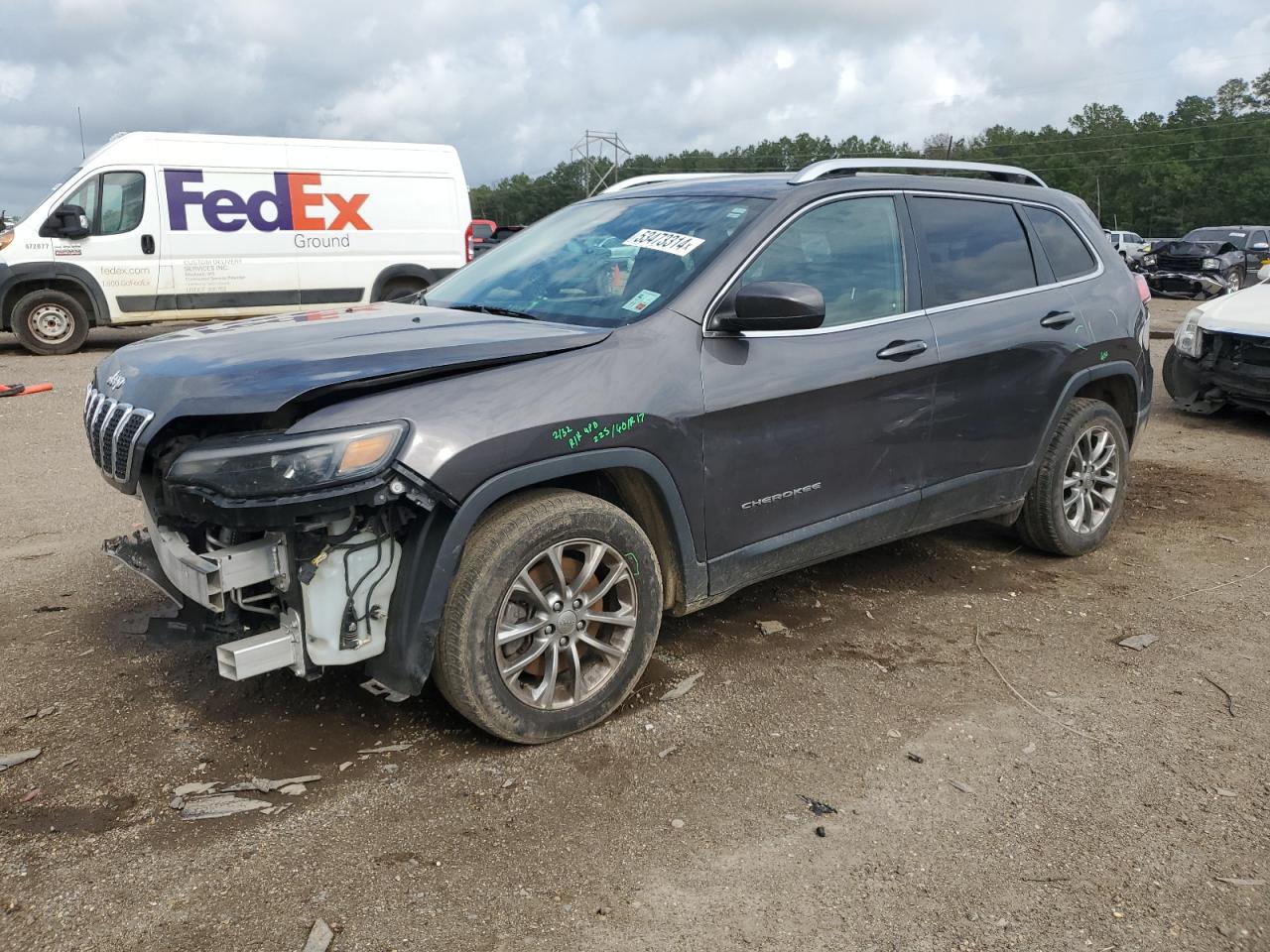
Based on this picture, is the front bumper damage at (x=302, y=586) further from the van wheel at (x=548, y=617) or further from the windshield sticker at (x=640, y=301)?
the windshield sticker at (x=640, y=301)

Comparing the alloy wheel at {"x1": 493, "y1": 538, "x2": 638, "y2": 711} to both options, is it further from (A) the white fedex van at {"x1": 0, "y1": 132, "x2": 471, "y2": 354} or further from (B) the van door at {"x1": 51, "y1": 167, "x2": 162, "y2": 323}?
(B) the van door at {"x1": 51, "y1": 167, "x2": 162, "y2": 323}

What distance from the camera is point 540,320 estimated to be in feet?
12.2

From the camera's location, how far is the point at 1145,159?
3189 inches

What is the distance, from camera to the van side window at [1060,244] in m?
4.96

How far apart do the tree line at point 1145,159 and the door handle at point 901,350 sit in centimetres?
6295

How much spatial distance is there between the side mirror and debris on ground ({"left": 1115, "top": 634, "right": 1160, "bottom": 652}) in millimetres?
1995

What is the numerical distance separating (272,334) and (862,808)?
2380mm

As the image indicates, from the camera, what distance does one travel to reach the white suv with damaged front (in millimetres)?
8328

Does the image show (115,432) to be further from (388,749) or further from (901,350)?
(901,350)

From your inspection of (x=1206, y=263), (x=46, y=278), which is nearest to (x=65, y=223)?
(x=46, y=278)

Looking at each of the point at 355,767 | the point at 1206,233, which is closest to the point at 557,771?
the point at 355,767

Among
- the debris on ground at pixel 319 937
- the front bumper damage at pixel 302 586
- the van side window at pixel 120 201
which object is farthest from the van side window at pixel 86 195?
the debris on ground at pixel 319 937

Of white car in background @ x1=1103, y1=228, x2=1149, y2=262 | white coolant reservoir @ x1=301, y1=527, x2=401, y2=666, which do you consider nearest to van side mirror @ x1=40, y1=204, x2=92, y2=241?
white coolant reservoir @ x1=301, y1=527, x2=401, y2=666

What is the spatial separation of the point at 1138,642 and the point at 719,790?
2195mm
